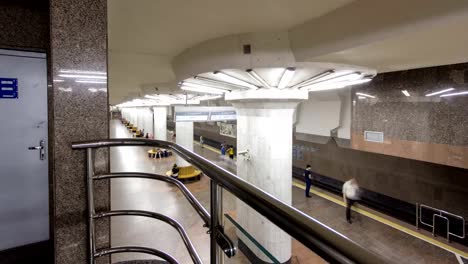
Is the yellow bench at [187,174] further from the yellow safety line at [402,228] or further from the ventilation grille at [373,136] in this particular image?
the ventilation grille at [373,136]

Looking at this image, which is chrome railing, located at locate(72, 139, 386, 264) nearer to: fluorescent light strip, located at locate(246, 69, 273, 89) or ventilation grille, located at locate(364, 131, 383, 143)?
fluorescent light strip, located at locate(246, 69, 273, 89)

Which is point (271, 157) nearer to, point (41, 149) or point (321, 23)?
point (321, 23)

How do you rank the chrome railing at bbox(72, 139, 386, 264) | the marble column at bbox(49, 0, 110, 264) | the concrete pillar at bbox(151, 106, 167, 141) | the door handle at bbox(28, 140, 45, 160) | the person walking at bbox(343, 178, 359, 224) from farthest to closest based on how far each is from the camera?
the concrete pillar at bbox(151, 106, 167, 141)
the person walking at bbox(343, 178, 359, 224)
the door handle at bbox(28, 140, 45, 160)
the marble column at bbox(49, 0, 110, 264)
the chrome railing at bbox(72, 139, 386, 264)

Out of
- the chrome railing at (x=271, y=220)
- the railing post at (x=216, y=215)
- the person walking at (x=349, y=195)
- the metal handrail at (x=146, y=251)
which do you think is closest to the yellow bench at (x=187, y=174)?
the person walking at (x=349, y=195)

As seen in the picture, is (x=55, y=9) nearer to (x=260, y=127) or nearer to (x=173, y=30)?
(x=173, y=30)

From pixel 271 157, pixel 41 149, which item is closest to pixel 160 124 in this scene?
pixel 271 157

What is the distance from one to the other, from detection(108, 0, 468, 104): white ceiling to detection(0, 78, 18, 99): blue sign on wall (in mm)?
1019

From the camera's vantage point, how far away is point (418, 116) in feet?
17.7

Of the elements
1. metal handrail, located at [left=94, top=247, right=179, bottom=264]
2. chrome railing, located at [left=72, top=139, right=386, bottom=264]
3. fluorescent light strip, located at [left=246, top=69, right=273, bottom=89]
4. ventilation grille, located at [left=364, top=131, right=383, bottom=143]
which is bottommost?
metal handrail, located at [left=94, top=247, right=179, bottom=264]

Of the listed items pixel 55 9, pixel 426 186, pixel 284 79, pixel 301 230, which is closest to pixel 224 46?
pixel 284 79

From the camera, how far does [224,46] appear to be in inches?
105

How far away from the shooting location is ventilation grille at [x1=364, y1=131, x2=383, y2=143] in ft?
19.3

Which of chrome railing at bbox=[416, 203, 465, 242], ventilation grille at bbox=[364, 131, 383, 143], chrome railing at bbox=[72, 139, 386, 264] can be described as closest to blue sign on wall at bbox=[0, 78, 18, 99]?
chrome railing at bbox=[72, 139, 386, 264]

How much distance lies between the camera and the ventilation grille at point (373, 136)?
232 inches
